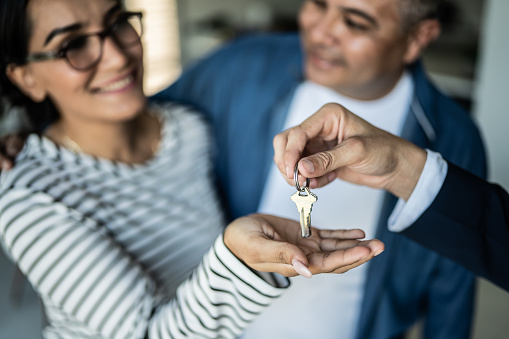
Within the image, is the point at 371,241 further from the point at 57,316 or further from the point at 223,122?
the point at 223,122

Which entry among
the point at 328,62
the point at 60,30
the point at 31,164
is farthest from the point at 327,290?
the point at 60,30

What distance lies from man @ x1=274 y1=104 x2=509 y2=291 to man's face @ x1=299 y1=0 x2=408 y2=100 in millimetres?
623

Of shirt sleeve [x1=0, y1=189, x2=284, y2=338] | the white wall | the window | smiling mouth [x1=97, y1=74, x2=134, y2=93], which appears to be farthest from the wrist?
the window

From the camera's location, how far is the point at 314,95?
1557mm

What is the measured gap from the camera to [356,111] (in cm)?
151

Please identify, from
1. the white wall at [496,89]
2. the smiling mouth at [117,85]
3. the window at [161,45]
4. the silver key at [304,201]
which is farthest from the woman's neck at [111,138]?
the window at [161,45]

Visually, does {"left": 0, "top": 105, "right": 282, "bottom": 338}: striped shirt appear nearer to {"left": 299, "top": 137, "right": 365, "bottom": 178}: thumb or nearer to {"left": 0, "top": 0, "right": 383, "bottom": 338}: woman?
{"left": 0, "top": 0, "right": 383, "bottom": 338}: woman

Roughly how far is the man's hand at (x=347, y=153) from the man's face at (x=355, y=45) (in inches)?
24.6

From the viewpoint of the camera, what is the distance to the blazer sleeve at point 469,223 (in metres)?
0.96

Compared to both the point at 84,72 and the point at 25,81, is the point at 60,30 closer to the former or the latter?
the point at 84,72

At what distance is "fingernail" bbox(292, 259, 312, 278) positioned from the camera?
706mm

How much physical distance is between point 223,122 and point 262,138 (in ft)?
0.54

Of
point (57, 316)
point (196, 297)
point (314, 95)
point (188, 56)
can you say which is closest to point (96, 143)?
point (57, 316)

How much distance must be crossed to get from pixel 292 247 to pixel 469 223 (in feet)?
1.50
